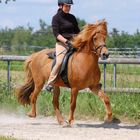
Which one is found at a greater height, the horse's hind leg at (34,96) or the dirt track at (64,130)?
the horse's hind leg at (34,96)

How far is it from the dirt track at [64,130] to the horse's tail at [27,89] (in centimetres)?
51

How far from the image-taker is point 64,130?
460 inches

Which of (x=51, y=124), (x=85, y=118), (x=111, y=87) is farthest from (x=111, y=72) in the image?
(x=51, y=124)

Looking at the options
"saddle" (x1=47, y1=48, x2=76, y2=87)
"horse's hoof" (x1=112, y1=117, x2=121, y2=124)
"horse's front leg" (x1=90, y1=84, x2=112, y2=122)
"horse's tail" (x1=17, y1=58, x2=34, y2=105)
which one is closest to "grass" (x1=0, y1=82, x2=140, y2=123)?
"horse's hoof" (x1=112, y1=117, x2=121, y2=124)

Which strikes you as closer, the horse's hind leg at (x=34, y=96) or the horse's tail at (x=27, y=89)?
Answer: the horse's hind leg at (x=34, y=96)

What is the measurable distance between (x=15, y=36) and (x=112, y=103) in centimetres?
5990

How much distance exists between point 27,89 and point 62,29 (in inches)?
81.7

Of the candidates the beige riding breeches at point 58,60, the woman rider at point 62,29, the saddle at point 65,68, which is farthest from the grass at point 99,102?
the woman rider at point 62,29

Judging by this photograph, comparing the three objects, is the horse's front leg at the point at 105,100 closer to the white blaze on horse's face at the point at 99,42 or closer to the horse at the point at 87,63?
the horse at the point at 87,63

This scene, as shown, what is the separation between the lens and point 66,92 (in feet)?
49.6

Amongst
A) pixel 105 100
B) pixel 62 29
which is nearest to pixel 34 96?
pixel 62 29

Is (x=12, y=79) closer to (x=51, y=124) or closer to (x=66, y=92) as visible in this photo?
(x=66, y=92)

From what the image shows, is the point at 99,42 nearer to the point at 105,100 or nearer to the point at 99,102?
the point at 105,100

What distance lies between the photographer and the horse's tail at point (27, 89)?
1368 centimetres
